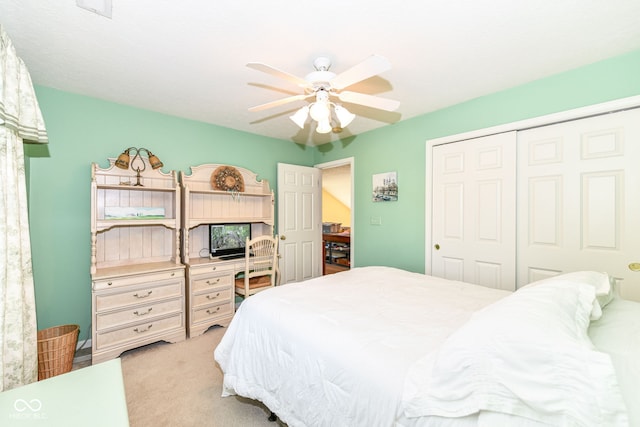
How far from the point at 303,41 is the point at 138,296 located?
256 cm

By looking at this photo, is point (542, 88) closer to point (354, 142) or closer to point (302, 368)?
point (354, 142)

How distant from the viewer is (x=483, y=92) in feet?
8.27

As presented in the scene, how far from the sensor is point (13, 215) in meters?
1.37

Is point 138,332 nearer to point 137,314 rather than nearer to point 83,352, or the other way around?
point 137,314

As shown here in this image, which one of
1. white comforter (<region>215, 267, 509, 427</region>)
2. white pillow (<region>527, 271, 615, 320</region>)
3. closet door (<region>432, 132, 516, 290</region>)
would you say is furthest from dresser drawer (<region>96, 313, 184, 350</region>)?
white pillow (<region>527, 271, 615, 320</region>)

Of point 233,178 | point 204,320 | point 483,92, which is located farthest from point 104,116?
point 483,92

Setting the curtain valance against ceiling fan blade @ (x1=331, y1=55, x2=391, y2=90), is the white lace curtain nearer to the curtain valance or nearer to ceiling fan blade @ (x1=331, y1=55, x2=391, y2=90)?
the curtain valance

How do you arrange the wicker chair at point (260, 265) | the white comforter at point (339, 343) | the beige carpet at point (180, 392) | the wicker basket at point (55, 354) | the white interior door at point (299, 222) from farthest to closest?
1. the white interior door at point (299, 222)
2. the wicker chair at point (260, 265)
3. the wicker basket at point (55, 354)
4. the beige carpet at point (180, 392)
5. the white comforter at point (339, 343)

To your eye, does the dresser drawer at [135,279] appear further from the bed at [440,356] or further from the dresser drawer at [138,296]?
the bed at [440,356]

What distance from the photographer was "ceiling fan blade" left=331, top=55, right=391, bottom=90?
54.5 inches

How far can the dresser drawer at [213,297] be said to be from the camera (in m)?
2.92

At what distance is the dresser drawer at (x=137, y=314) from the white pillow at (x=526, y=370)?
2543mm

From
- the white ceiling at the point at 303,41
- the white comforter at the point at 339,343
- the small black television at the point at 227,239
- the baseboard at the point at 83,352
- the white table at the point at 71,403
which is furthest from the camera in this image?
the small black television at the point at 227,239

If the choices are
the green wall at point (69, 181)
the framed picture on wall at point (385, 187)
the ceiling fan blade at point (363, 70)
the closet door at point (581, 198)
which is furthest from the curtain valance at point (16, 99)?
the closet door at point (581, 198)
